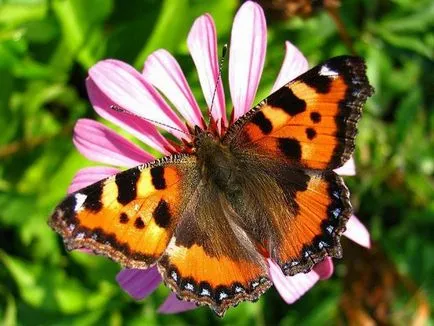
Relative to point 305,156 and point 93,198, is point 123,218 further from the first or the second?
point 305,156

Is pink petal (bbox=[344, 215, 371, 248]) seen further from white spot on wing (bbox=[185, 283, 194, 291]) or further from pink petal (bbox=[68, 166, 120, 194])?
pink petal (bbox=[68, 166, 120, 194])

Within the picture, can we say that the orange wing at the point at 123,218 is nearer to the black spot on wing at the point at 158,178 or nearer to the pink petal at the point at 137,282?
the black spot on wing at the point at 158,178

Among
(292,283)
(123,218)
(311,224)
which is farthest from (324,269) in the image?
(123,218)

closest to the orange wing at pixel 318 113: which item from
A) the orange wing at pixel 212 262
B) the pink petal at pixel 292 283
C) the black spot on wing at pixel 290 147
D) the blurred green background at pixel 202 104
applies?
the black spot on wing at pixel 290 147

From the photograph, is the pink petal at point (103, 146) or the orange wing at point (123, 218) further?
the pink petal at point (103, 146)

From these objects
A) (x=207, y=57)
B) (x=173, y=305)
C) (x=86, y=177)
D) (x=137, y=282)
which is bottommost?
(x=173, y=305)

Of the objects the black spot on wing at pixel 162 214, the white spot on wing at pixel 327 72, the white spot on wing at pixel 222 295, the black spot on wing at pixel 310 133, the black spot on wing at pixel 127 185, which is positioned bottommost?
the white spot on wing at pixel 222 295
